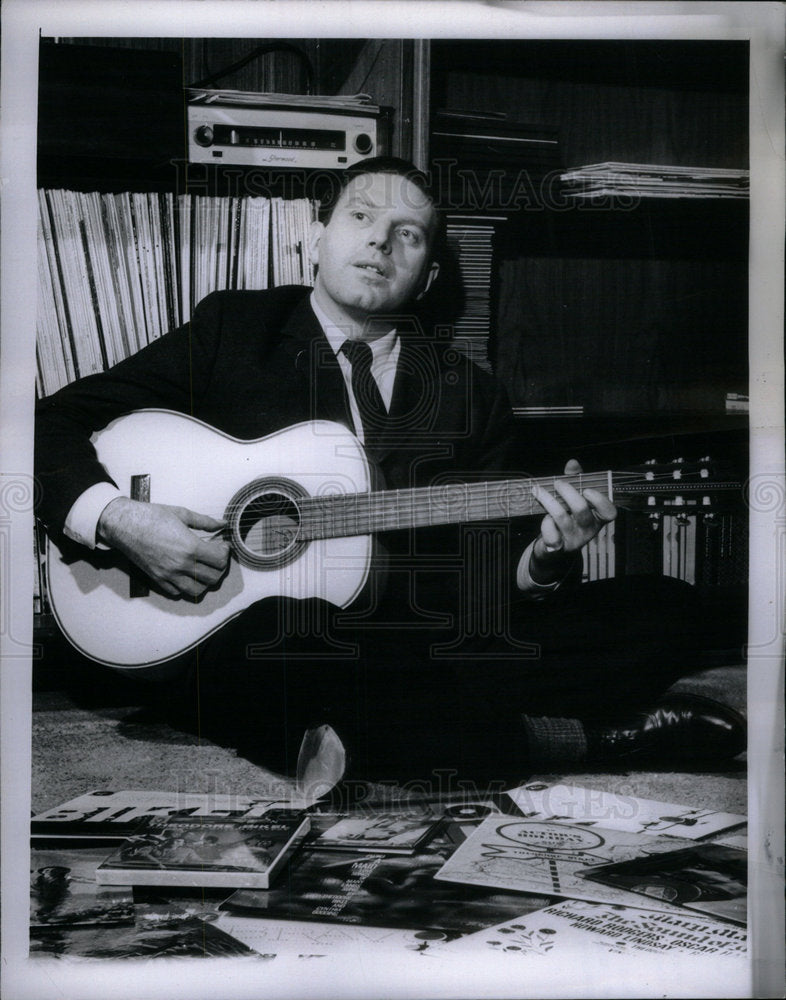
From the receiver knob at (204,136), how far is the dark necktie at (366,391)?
1.82 ft

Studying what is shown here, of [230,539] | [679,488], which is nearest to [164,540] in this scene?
[230,539]

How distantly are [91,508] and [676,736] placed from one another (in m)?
1.48

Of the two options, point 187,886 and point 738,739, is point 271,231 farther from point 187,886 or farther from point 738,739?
point 738,739

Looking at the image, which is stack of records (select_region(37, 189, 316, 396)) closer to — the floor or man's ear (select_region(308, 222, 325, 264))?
man's ear (select_region(308, 222, 325, 264))

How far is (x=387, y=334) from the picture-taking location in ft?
6.78

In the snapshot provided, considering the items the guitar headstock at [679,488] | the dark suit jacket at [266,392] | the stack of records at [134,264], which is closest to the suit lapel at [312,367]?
the dark suit jacket at [266,392]

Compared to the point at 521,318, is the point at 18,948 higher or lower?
lower

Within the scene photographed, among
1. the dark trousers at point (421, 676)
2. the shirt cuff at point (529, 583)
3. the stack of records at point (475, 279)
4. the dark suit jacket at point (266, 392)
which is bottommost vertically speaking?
the dark trousers at point (421, 676)

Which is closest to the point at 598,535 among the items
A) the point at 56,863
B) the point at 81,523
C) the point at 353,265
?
the point at 353,265

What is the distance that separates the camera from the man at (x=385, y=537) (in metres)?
2.04

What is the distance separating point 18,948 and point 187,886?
432mm

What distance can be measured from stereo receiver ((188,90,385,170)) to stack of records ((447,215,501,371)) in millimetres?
322

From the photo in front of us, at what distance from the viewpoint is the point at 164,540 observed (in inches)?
80.0

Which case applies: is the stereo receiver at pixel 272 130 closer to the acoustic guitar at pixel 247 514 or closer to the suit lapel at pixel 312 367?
the suit lapel at pixel 312 367
